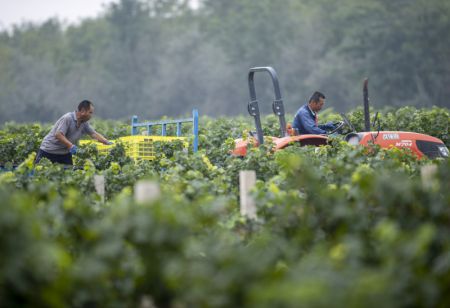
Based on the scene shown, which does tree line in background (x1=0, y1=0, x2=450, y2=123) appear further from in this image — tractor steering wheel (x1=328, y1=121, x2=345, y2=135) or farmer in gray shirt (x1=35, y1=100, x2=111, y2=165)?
farmer in gray shirt (x1=35, y1=100, x2=111, y2=165)

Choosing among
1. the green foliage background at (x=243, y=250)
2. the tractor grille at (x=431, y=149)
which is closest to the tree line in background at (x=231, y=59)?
the tractor grille at (x=431, y=149)

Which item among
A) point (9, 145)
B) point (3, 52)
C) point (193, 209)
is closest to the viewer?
point (193, 209)

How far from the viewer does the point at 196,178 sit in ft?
29.9

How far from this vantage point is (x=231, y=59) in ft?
278

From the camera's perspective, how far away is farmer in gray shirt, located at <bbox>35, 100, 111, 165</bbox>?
12.7 metres

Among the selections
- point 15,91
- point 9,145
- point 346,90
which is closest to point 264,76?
point 346,90

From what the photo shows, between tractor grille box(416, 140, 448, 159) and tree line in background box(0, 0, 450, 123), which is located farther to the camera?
tree line in background box(0, 0, 450, 123)

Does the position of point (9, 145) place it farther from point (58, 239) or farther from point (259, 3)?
point (259, 3)

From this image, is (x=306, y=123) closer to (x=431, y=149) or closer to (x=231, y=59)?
(x=431, y=149)

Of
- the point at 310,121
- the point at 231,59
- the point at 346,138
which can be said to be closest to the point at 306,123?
the point at 310,121

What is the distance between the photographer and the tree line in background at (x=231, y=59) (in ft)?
218

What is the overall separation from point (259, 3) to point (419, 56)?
2885cm

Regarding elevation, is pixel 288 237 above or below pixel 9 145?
below

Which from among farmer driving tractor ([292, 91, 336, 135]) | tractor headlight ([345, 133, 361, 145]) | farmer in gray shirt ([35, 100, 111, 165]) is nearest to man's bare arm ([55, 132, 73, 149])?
farmer in gray shirt ([35, 100, 111, 165])
